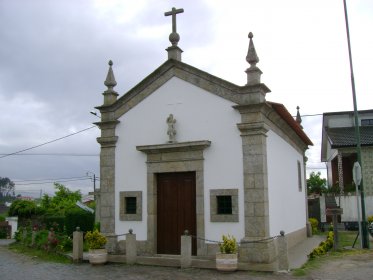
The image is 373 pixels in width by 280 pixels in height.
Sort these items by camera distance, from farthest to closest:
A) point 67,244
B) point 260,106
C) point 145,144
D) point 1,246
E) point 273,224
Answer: point 1,246, point 67,244, point 145,144, point 273,224, point 260,106

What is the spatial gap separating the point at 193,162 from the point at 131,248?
116 inches

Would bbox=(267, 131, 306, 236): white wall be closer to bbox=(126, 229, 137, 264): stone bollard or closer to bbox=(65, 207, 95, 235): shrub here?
bbox=(126, 229, 137, 264): stone bollard

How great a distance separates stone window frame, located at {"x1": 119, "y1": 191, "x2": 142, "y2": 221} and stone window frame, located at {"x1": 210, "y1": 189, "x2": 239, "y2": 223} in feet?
7.83

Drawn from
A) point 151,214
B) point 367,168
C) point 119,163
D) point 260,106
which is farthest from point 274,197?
point 367,168

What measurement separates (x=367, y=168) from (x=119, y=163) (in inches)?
640

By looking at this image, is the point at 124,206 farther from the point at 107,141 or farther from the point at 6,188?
the point at 6,188

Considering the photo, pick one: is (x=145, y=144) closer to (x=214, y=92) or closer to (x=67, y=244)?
(x=214, y=92)

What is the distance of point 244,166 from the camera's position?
11.3 meters

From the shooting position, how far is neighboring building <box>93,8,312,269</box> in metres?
11.3

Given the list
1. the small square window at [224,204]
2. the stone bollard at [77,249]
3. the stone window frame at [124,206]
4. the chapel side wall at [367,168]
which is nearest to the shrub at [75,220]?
the stone bollard at [77,249]

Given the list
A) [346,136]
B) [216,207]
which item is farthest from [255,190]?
[346,136]

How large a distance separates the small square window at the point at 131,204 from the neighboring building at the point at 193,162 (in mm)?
31

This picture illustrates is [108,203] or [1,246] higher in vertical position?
[108,203]

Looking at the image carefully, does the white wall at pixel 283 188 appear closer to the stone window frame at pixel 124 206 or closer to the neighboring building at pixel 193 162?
the neighboring building at pixel 193 162
